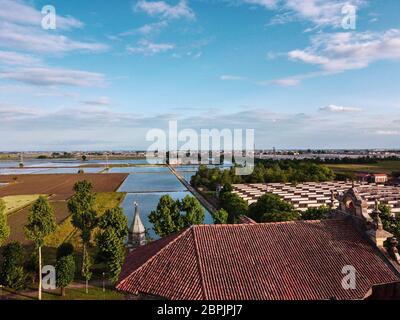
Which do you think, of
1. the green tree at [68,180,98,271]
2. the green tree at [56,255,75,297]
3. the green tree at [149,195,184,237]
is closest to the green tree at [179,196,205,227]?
the green tree at [149,195,184,237]

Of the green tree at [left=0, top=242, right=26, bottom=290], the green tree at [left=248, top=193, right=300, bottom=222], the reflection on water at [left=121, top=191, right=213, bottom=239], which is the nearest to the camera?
the green tree at [left=0, top=242, right=26, bottom=290]

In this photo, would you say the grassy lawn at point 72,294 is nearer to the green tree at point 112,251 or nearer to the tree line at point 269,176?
the green tree at point 112,251

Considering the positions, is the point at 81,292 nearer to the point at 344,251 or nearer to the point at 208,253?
the point at 208,253

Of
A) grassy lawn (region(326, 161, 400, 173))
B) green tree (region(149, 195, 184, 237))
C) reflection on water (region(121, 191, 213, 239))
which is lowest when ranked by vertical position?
reflection on water (region(121, 191, 213, 239))

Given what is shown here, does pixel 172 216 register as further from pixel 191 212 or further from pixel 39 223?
pixel 39 223

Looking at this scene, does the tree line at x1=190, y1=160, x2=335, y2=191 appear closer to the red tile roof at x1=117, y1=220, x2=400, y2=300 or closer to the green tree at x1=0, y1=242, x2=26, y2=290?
the green tree at x1=0, y1=242, x2=26, y2=290

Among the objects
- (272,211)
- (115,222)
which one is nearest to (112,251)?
(115,222)
